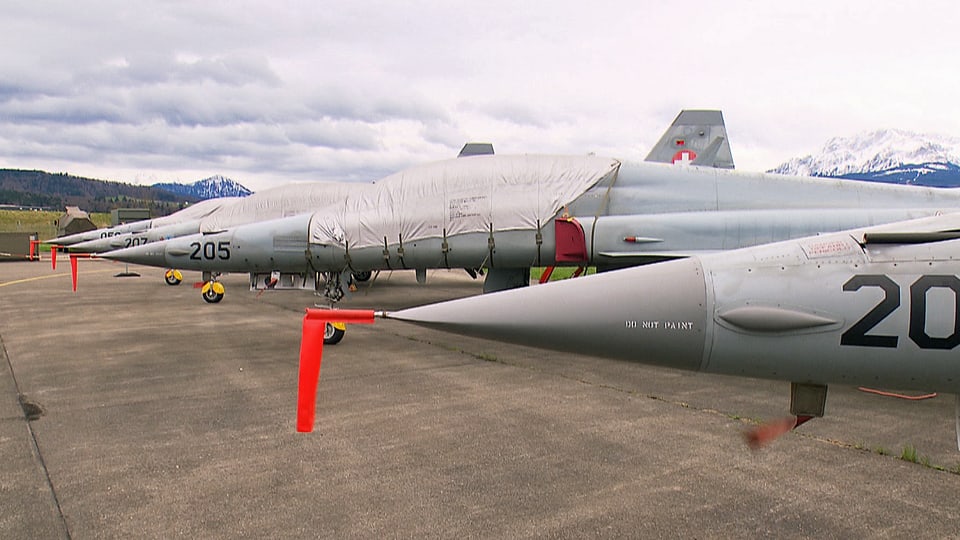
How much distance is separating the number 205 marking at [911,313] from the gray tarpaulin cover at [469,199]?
19.8 ft

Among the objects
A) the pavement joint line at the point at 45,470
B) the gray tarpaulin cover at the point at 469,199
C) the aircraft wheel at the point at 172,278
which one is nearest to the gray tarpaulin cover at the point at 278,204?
the aircraft wheel at the point at 172,278

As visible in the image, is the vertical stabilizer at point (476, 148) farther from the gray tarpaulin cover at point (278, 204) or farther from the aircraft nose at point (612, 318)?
the aircraft nose at point (612, 318)

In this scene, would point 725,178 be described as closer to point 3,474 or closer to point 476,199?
point 476,199

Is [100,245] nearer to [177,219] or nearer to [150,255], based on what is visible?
[177,219]

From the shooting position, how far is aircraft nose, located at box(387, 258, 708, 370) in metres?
2.86

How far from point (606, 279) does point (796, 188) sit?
7.22 meters

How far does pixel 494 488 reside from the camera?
378 cm

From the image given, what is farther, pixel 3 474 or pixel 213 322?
pixel 213 322

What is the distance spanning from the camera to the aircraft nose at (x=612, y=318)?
112 inches

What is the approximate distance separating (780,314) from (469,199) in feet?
21.1

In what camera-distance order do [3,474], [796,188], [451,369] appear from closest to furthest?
1. [3,474]
2. [451,369]
3. [796,188]

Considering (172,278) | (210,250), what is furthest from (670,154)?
(172,278)

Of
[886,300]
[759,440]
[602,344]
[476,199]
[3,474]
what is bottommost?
[3,474]

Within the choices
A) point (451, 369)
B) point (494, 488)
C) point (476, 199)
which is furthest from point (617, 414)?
point (476, 199)
